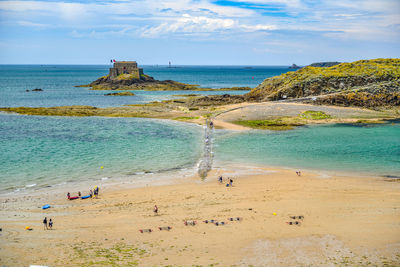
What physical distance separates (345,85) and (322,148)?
37456mm

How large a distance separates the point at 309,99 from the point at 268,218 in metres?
51.1

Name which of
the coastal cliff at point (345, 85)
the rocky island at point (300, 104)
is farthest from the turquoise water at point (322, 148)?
the coastal cliff at point (345, 85)

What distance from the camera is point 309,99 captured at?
Answer: 225 feet

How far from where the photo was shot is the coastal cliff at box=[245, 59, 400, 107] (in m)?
65.9

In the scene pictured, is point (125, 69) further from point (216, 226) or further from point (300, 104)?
point (216, 226)

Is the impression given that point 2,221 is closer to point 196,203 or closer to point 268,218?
point 196,203

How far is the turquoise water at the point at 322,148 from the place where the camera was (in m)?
33.7

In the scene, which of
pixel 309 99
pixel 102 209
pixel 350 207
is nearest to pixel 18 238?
pixel 102 209

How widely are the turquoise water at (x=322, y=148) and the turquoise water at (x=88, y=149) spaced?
522 cm

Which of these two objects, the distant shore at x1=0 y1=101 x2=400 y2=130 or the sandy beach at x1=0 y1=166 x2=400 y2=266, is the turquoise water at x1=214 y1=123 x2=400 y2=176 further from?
the distant shore at x1=0 y1=101 x2=400 y2=130

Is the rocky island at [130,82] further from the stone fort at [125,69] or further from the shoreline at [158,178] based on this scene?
the shoreline at [158,178]

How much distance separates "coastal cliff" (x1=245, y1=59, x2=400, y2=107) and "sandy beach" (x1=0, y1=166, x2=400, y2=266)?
41251 millimetres

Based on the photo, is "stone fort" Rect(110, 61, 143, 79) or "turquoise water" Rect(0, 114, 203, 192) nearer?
"turquoise water" Rect(0, 114, 203, 192)

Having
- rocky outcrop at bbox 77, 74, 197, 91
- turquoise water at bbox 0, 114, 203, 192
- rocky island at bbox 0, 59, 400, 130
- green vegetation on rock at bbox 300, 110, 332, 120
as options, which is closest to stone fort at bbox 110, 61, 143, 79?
rocky outcrop at bbox 77, 74, 197, 91
